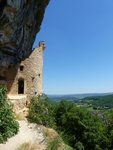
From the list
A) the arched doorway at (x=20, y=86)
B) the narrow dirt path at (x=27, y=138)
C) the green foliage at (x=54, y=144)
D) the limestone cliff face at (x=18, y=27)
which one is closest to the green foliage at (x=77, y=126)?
the arched doorway at (x=20, y=86)

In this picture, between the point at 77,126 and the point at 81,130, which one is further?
the point at 77,126

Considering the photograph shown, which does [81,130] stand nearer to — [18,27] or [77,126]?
[77,126]

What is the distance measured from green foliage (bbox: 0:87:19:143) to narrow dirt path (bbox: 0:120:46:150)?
14.7 inches

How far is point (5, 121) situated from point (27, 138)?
1.89 m

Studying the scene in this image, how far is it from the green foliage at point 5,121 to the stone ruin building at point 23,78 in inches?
282

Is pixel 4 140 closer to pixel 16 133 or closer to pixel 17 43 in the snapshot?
pixel 16 133

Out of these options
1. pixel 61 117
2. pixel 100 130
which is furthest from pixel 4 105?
pixel 100 130

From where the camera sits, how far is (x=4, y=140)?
56.4ft

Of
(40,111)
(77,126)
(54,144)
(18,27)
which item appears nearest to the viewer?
(54,144)

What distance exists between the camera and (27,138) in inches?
709

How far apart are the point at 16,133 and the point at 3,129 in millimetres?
1051

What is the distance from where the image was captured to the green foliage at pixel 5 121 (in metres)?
17.7

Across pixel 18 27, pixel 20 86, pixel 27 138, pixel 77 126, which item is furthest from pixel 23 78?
pixel 27 138

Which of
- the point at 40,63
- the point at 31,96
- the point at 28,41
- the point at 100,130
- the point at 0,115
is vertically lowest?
the point at 100,130
